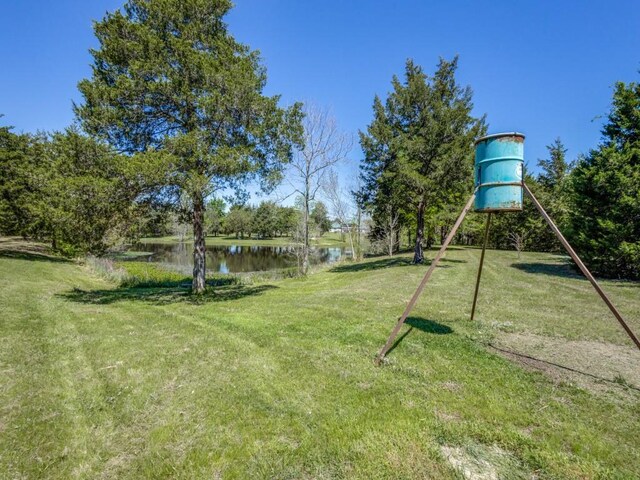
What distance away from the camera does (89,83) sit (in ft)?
33.9

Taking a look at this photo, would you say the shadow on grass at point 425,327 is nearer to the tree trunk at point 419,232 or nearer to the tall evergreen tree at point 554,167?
the tree trunk at point 419,232

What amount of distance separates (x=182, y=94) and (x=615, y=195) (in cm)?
1972

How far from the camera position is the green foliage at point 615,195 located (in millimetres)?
14570

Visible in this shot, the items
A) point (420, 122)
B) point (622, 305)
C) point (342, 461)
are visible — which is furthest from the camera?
point (420, 122)

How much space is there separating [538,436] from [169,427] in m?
4.29

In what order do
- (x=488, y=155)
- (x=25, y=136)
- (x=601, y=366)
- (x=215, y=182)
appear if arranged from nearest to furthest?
(x=601, y=366), (x=488, y=155), (x=215, y=182), (x=25, y=136)

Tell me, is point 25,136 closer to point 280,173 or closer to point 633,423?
point 280,173

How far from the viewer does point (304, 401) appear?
4.31m

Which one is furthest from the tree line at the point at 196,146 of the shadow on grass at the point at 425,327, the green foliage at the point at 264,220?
the green foliage at the point at 264,220

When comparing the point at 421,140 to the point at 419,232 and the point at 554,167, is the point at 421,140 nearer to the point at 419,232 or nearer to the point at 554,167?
the point at 419,232

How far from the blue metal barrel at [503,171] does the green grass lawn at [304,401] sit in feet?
9.12

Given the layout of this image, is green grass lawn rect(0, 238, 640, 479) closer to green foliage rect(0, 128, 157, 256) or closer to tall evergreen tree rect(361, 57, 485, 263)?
green foliage rect(0, 128, 157, 256)

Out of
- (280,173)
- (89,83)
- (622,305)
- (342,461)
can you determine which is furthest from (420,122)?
(342,461)

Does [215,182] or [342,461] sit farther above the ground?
[215,182]
